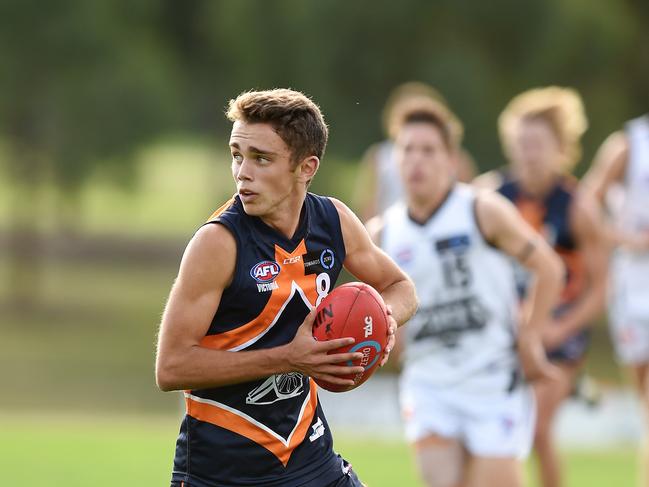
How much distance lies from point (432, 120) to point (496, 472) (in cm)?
186

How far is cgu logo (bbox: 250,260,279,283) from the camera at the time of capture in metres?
4.32

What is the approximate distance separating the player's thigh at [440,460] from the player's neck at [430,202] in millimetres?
1159

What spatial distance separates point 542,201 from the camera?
8.39m

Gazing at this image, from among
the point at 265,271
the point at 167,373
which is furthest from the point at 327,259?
the point at 167,373

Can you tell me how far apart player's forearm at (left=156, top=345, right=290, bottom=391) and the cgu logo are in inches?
10.2

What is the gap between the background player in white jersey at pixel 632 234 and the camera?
26.7 feet

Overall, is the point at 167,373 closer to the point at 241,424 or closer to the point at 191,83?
the point at 241,424

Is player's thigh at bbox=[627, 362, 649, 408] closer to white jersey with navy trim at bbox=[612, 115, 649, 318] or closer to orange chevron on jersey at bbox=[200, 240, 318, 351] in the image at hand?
white jersey with navy trim at bbox=[612, 115, 649, 318]

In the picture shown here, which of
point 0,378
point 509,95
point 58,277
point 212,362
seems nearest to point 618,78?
point 509,95

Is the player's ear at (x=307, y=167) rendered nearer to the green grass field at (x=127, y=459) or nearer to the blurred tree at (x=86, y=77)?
the green grass field at (x=127, y=459)

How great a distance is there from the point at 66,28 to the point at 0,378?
6467 millimetres

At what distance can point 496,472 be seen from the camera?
6.46m

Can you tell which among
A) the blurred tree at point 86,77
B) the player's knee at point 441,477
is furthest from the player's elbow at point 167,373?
the blurred tree at point 86,77

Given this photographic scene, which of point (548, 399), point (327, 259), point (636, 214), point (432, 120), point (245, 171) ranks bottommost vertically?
point (548, 399)
